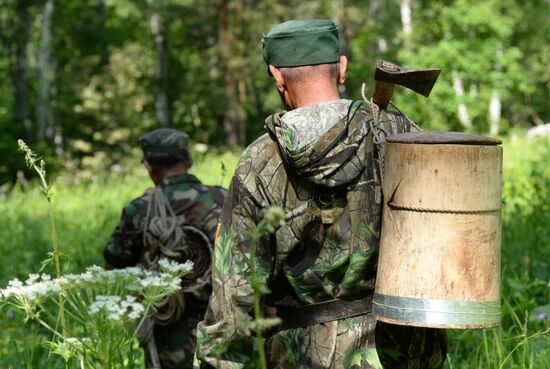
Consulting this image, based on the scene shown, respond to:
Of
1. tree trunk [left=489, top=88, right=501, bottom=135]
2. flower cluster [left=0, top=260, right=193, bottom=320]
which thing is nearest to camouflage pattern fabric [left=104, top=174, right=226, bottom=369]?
flower cluster [left=0, top=260, right=193, bottom=320]

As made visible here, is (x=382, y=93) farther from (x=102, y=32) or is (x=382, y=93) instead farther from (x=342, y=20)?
(x=102, y=32)

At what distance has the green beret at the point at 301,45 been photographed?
2.75 metres

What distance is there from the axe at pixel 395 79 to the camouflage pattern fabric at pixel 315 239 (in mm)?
60

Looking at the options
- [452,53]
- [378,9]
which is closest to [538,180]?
[452,53]

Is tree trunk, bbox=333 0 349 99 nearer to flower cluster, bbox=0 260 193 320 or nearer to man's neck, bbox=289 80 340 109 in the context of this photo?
man's neck, bbox=289 80 340 109

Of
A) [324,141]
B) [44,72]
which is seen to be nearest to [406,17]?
[44,72]

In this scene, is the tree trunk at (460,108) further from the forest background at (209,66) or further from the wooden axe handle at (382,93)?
the wooden axe handle at (382,93)

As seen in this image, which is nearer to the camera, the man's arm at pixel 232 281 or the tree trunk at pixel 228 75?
the man's arm at pixel 232 281

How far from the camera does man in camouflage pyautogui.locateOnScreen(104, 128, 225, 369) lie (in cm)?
493

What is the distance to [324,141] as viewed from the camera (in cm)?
259

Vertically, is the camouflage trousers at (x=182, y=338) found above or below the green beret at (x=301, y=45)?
below

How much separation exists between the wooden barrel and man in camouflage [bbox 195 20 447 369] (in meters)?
0.28

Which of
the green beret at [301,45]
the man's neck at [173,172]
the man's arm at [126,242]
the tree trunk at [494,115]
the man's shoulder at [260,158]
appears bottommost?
the tree trunk at [494,115]

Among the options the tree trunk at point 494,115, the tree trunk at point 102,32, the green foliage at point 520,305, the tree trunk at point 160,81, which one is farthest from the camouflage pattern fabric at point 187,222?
the tree trunk at point 102,32
